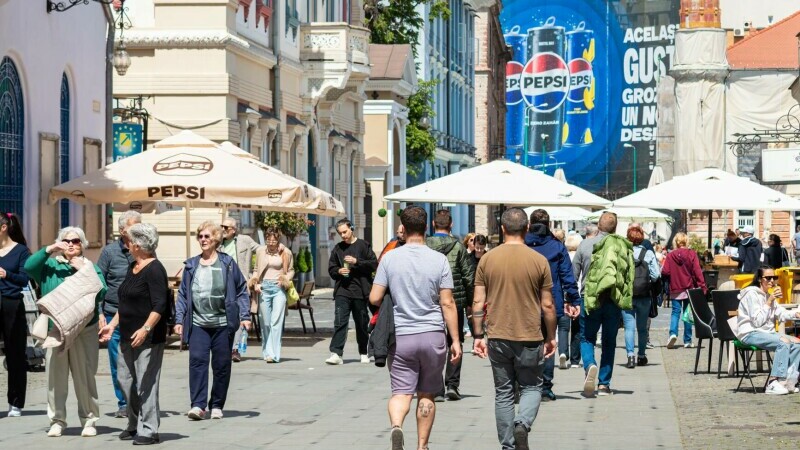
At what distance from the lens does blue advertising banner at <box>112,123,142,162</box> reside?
28719 millimetres

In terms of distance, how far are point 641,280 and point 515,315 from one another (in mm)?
8246

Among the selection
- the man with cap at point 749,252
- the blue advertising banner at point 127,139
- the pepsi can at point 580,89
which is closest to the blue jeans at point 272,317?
the blue advertising banner at point 127,139

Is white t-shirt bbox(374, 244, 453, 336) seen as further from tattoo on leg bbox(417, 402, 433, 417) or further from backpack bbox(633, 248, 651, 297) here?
backpack bbox(633, 248, 651, 297)

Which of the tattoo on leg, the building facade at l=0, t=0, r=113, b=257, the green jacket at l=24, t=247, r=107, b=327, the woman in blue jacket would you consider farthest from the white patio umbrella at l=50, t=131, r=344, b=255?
the tattoo on leg

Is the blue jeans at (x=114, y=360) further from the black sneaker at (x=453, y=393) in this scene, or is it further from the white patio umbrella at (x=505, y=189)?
the white patio umbrella at (x=505, y=189)

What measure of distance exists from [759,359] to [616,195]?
95.5 m

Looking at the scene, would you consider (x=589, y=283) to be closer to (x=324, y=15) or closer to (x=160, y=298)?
(x=160, y=298)

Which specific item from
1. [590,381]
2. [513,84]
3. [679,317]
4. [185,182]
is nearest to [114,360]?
[590,381]

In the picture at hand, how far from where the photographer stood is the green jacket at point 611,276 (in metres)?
15.7

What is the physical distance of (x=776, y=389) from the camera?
15.8 metres

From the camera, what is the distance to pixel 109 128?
25797mm

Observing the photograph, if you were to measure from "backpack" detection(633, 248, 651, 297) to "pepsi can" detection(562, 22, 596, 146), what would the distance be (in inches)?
3735

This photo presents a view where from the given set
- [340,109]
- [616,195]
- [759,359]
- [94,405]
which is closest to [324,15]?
[340,109]

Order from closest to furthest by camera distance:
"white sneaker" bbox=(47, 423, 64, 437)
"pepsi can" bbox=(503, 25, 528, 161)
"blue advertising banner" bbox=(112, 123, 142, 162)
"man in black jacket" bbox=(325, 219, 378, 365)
→ "white sneaker" bbox=(47, 423, 64, 437), "man in black jacket" bbox=(325, 219, 378, 365), "blue advertising banner" bbox=(112, 123, 142, 162), "pepsi can" bbox=(503, 25, 528, 161)
